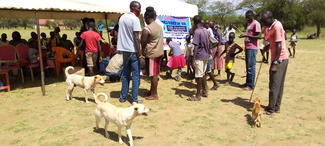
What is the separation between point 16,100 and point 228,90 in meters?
5.07

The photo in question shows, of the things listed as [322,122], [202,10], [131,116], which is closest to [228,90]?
[322,122]

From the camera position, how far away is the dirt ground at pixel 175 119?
4738 mm

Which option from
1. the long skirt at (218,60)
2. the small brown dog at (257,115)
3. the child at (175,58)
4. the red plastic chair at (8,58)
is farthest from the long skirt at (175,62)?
the red plastic chair at (8,58)

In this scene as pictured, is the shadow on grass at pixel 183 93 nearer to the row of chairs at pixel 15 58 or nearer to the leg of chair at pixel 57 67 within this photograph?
the leg of chair at pixel 57 67

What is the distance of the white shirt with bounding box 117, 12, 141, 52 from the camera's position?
5949 millimetres

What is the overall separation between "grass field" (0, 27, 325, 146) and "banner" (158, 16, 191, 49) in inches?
121

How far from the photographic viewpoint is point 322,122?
5.56 metres

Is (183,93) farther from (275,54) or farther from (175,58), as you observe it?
(275,54)

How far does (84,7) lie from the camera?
786cm

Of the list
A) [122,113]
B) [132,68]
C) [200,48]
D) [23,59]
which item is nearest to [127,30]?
[132,68]

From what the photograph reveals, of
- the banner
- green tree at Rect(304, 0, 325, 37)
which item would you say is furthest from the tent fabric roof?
green tree at Rect(304, 0, 325, 37)

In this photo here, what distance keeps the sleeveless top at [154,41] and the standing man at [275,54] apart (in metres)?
2.08

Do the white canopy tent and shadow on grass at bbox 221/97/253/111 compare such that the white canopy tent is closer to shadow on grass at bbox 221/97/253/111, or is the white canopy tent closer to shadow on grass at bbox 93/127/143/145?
shadow on grass at bbox 93/127/143/145

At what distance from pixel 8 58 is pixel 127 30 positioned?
388 centimetres
